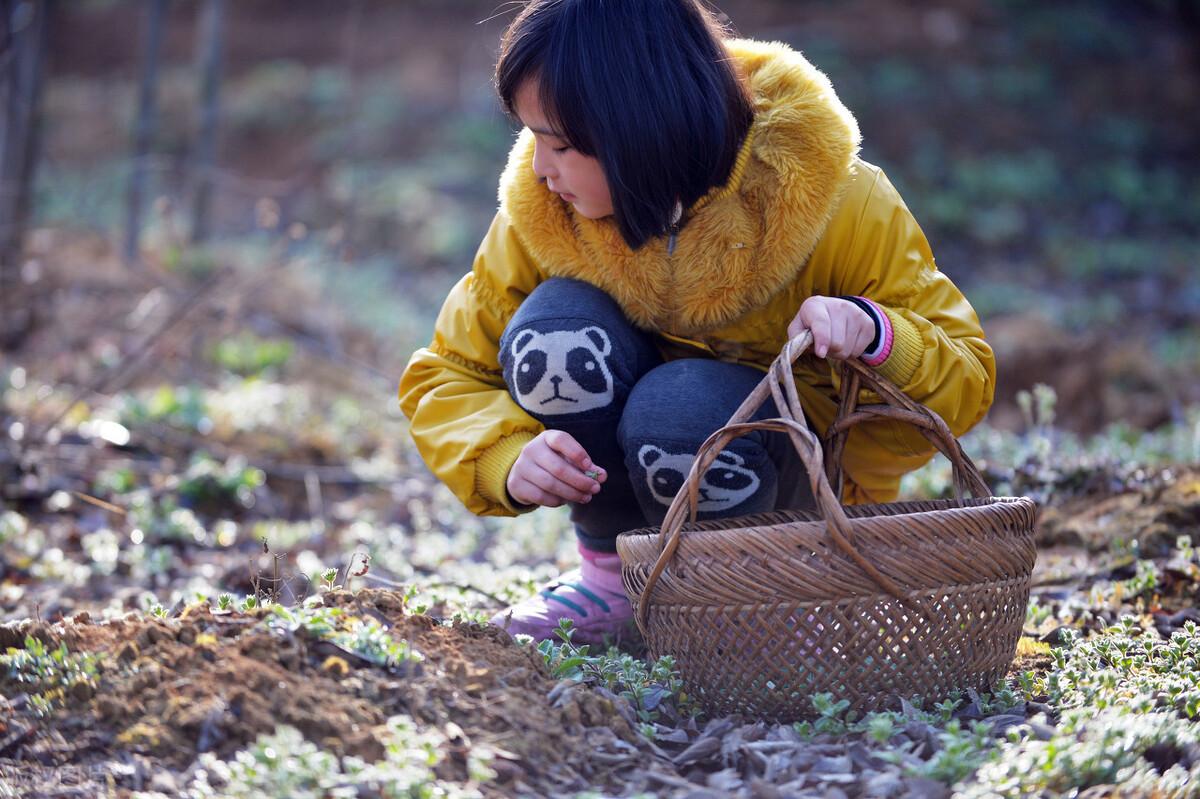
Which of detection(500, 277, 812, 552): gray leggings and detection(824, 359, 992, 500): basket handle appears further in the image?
detection(500, 277, 812, 552): gray leggings

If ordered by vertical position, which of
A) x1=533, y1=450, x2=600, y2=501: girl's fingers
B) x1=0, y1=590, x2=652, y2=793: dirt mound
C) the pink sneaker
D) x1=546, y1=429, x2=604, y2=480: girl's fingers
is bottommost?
the pink sneaker

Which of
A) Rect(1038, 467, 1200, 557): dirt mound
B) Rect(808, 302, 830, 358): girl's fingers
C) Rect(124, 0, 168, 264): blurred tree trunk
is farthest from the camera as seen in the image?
Rect(124, 0, 168, 264): blurred tree trunk

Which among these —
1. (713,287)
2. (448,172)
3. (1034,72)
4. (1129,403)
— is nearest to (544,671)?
(713,287)

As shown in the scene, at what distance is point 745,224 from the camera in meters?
2.21

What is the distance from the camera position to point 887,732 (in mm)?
1676

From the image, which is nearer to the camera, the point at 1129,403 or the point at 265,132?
the point at 1129,403

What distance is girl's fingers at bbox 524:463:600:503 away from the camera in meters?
2.09

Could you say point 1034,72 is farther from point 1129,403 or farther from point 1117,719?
point 1117,719

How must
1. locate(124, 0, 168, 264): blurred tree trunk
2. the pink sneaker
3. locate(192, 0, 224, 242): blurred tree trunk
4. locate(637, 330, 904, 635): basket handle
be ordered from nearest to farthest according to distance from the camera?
1. locate(637, 330, 904, 635): basket handle
2. the pink sneaker
3. locate(124, 0, 168, 264): blurred tree trunk
4. locate(192, 0, 224, 242): blurred tree trunk

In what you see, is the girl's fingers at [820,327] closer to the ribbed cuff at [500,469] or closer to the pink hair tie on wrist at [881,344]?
the pink hair tie on wrist at [881,344]

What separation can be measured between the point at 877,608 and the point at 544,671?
21.3 inches

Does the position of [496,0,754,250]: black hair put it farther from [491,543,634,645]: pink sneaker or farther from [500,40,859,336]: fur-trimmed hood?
[491,543,634,645]: pink sneaker

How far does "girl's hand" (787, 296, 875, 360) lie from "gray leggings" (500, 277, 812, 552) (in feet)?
0.84

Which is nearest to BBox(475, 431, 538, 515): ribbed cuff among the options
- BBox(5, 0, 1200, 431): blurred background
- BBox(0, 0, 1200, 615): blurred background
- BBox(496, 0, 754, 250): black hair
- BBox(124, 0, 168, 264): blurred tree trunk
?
BBox(496, 0, 754, 250): black hair
